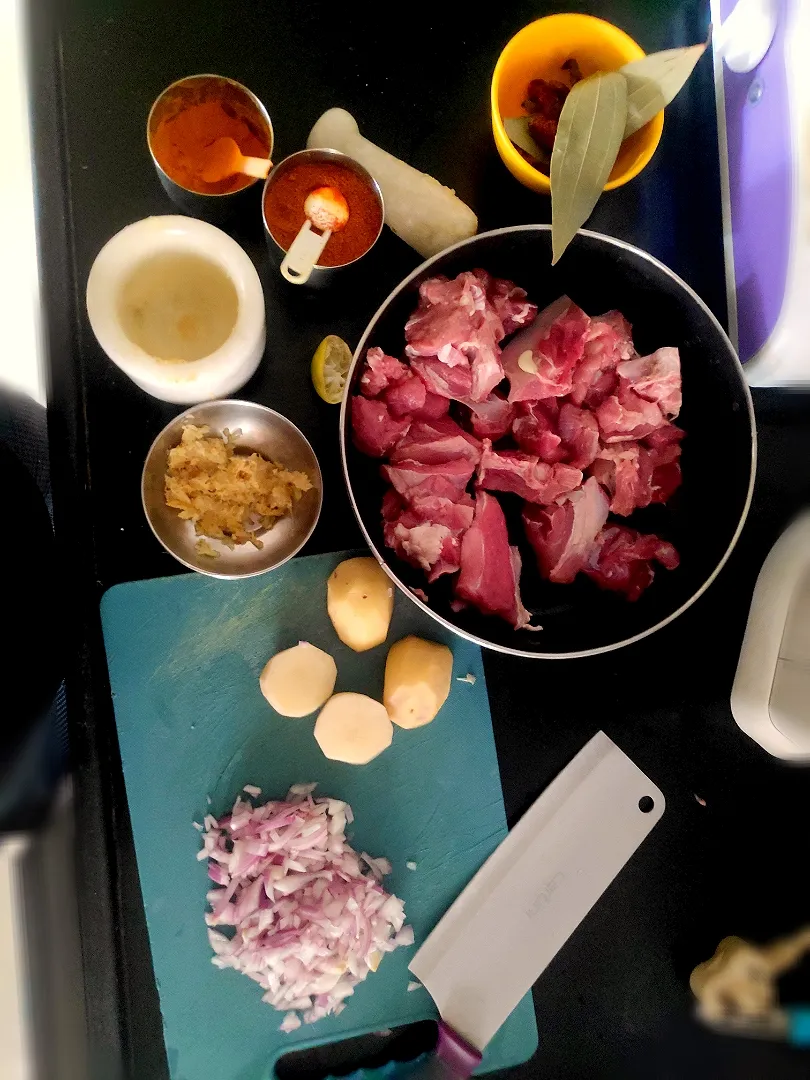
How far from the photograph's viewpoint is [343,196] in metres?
0.97

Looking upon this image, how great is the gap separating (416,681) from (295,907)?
0.31 meters

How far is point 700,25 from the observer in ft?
3.68

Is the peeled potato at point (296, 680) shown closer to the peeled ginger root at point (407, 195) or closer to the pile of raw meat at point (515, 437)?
the pile of raw meat at point (515, 437)

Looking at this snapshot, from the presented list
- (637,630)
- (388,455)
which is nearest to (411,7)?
(388,455)

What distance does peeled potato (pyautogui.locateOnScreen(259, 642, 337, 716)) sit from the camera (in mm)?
1001

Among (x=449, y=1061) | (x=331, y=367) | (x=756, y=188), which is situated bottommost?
(x=449, y=1061)

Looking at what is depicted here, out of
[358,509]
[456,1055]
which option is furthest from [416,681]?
[456,1055]

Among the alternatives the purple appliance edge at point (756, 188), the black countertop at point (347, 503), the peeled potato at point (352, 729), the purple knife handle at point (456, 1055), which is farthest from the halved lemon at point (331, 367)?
the purple knife handle at point (456, 1055)

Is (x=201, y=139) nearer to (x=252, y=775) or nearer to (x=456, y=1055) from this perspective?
(x=252, y=775)

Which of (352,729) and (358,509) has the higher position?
(358,509)

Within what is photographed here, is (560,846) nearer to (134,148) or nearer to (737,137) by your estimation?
(737,137)

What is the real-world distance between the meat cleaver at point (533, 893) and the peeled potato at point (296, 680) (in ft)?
1.03

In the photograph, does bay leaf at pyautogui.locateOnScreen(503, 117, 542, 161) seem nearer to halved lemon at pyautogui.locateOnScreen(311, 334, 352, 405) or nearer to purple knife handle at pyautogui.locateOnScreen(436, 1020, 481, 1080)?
halved lemon at pyautogui.locateOnScreen(311, 334, 352, 405)

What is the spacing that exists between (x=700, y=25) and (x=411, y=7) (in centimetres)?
41
